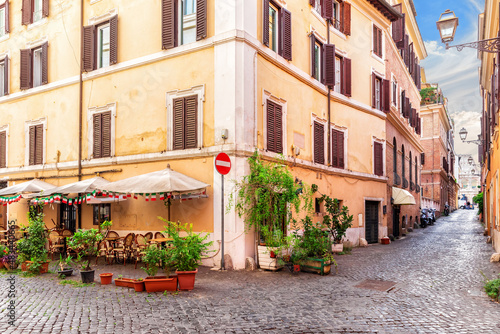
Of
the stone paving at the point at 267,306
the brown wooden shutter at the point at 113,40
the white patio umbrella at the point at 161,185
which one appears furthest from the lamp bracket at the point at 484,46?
the brown wooden shutter at the point at 113,40

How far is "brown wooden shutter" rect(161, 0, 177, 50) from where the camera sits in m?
12.3

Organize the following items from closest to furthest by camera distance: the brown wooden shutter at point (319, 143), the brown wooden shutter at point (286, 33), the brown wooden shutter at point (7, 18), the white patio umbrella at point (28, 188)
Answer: the brown wooden shutter at point (286, 33)
the white patio umbrella at point (28, 188)
the brown wooden shutter at point (319, 143)
the brown wooden shutter at point (7, 18)

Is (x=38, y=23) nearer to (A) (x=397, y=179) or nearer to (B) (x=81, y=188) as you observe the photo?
(B) (x=81, y=188)

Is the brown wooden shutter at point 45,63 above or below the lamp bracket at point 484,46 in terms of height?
above

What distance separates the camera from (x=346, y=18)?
1741 centimetres

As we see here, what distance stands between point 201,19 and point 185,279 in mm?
7443

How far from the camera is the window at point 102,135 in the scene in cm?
1374

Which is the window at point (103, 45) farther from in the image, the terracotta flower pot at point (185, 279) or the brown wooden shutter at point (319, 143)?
the terracotta flower pot at point (185, 279)

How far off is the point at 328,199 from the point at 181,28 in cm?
743

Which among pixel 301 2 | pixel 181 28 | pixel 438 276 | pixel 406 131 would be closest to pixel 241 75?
pixel 181 28

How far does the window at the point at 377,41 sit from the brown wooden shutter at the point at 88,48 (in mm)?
12363

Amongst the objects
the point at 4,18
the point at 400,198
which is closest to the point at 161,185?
the point at 4,18

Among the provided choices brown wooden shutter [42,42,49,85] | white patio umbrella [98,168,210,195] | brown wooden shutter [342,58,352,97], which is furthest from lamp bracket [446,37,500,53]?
brown wooden shutter [42,42,49,85]

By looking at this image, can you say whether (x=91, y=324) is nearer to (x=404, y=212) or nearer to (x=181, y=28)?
(x=181, y=28)
